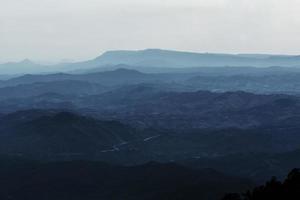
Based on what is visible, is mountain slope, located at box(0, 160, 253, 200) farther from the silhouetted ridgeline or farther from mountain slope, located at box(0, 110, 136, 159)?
the silhouetted ridgeline

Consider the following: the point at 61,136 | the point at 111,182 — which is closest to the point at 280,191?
the point at 111,182

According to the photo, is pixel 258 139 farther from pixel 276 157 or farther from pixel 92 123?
pixel 92 123

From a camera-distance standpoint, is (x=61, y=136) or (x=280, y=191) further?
(x=61, y=136)

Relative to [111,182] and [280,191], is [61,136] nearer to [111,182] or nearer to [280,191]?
[111,182]

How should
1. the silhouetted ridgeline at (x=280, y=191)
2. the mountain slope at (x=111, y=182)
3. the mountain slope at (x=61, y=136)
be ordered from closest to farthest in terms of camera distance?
the silhouetted ridgeline at (x=280, y=191), the mountain slope at (x=111, y=182), the mountain slope at (x=61, y=136)

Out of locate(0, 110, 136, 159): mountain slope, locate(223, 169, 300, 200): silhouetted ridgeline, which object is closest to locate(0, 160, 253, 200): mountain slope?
locate(0, 110, 136, 159): mountain slope

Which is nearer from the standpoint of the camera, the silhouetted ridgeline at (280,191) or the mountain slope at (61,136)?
the silhouetted ridgeline at (280,191)

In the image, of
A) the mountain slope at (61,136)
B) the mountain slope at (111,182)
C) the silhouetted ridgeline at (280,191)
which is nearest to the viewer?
the silhouetted ridgeline at (280,191)

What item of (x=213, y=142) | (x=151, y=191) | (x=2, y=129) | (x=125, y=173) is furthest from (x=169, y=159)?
(x=2, y=129)

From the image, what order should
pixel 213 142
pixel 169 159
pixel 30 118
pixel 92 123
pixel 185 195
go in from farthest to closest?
pixel 30 118, pixel 92 123, pixel 213 142, pixel 169 159, pixel 185 195

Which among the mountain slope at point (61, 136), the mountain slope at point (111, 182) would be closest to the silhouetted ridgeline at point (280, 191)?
the mountain slope at point (111, 182)

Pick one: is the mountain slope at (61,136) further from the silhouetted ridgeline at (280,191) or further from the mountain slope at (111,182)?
the silhouetted ridgeline at (280,191)
